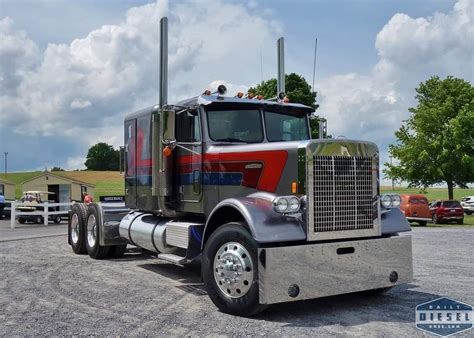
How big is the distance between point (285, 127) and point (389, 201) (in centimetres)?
205

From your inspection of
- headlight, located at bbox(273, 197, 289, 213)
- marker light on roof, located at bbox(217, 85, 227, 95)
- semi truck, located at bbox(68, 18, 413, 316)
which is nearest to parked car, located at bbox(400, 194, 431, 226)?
semi truck, located at bbox(68, 18, 413, 316)

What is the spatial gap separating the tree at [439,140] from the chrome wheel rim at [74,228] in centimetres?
2848

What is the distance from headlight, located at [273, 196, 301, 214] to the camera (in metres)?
5.95

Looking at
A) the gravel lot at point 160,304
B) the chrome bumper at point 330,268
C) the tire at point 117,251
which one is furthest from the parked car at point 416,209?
the chrome bumper at point 330,268

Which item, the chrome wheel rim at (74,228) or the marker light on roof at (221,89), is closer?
the marker light on roof at (221,89)

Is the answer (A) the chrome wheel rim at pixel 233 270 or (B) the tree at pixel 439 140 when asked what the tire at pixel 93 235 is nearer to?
(A) the chrome wheel rim at pixel 233 270

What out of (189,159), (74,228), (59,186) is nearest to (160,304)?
(189,159)

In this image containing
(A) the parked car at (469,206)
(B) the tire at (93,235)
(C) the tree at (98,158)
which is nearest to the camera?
(B) the tire at (93,235)

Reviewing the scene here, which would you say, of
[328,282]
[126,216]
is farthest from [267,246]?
[126,216]

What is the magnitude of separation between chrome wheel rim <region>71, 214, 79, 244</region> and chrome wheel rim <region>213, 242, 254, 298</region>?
6.55 meters

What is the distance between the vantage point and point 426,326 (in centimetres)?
567

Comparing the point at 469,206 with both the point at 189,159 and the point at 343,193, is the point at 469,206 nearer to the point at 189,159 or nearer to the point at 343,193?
the point at 189,159

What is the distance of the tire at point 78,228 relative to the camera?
1171 centimetres

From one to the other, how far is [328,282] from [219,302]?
53.1 inches
